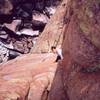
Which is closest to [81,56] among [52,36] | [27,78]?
[27,78]

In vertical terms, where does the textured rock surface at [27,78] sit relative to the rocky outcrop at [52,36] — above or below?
below

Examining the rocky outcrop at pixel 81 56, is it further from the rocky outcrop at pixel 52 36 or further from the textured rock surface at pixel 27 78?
the rocky outcrop at pixel 52 36

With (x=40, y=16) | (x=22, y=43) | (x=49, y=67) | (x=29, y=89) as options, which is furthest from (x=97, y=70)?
(x=40, y=16)

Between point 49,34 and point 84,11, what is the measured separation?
1204mm

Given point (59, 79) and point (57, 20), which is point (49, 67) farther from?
point (57, 20)

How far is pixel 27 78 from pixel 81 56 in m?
0.57

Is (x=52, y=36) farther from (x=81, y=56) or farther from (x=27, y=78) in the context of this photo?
(x=81, y=56)

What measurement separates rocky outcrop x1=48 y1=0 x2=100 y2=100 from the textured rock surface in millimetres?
149

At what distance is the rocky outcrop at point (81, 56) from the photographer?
3.15ft

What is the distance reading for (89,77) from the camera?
1.13 meters

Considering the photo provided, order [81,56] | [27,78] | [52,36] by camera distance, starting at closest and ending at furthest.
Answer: [81,56] → [27,78] → [52,36]

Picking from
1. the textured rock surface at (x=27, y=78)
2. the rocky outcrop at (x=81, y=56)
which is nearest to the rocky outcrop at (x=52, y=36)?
the textured rock surface at (x=27, y=78)

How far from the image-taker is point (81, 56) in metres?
1.07

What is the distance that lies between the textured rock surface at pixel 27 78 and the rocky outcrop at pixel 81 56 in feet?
0.49
